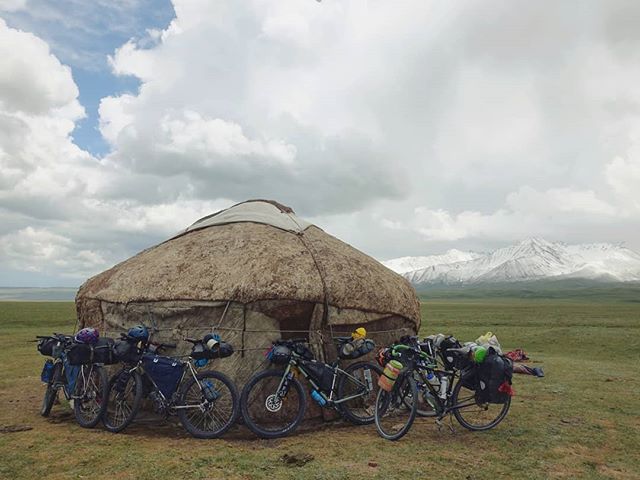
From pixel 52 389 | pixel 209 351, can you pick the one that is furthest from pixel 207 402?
pixel 52 389

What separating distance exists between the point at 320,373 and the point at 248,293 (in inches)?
71.9

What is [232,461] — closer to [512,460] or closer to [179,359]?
[179,359]

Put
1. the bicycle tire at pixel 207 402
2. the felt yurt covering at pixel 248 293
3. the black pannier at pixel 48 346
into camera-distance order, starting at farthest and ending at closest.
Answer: the black pannier at pixel 48 346
the felt yurt covering at pixel 248 293
the bicycle tire at pixel 207 402

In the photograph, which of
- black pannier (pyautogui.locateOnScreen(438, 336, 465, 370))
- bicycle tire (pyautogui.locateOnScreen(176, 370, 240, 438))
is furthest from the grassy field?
black pannier (pyautogui.locateOnScreen(438, 336, 465, 370))

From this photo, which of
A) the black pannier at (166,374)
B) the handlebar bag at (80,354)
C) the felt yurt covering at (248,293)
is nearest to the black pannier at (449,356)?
the felt yurt covering at (248,293)

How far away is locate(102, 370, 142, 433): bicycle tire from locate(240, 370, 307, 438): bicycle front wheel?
1683 millimetres

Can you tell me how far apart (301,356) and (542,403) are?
18.8 feet

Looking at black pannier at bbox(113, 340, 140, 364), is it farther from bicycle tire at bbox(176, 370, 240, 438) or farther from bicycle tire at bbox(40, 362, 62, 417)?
bicycle tire at bbox(40, 362, 62, 417)

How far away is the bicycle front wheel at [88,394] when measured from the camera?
7957mm

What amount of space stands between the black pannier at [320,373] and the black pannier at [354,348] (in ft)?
1.28

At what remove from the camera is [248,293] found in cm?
828

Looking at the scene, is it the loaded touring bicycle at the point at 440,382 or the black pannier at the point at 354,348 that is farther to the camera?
the black pannier at the point at 354,348

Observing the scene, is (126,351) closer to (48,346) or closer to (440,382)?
(48,346)

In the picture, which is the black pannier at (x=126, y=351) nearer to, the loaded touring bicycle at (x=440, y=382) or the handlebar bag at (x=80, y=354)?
the handlebar bag at (x=80, y=354)
